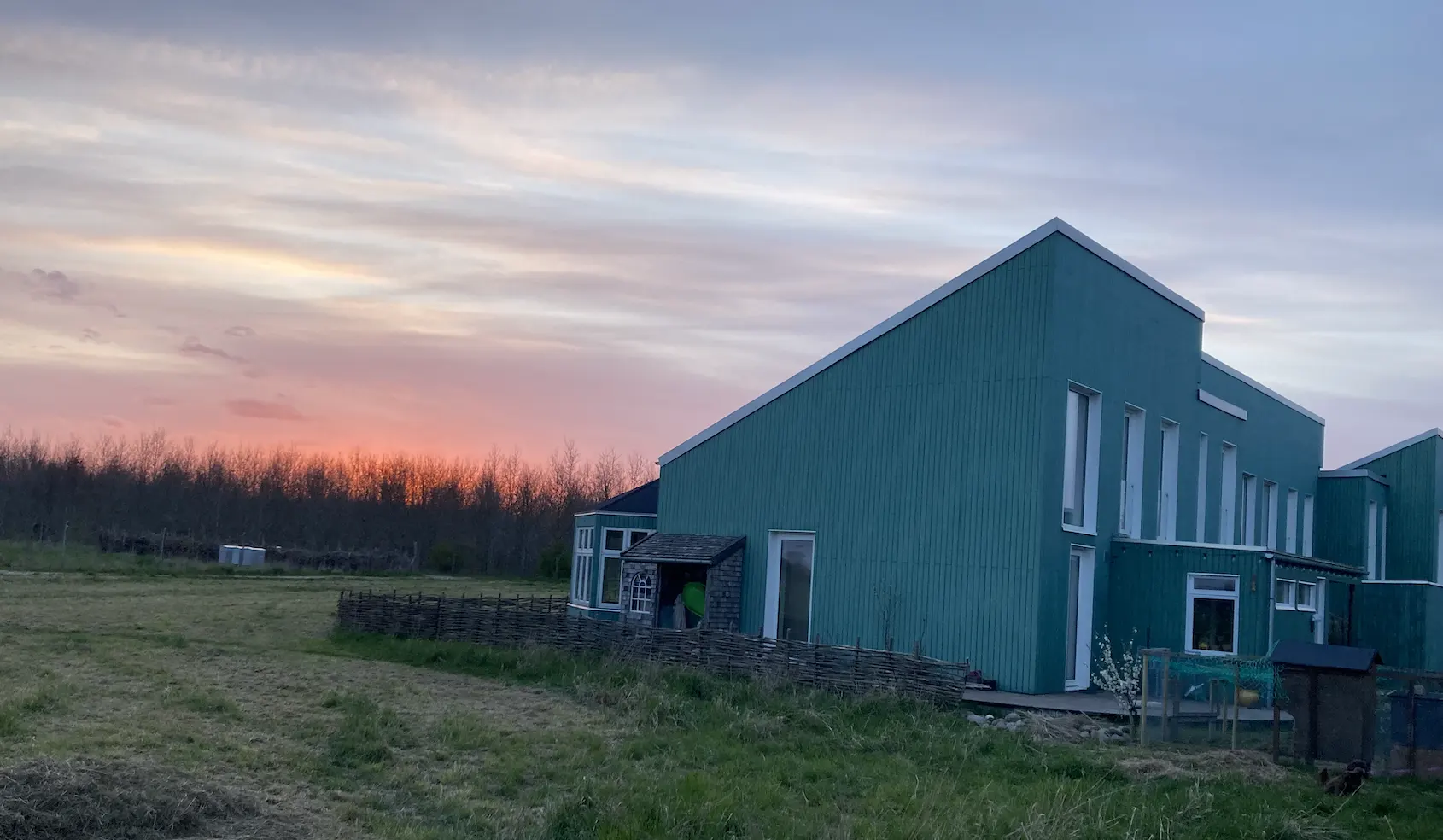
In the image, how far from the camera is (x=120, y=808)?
8.99 m

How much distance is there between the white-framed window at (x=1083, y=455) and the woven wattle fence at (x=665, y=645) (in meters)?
4.06

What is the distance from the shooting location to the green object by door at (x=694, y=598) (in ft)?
80.1

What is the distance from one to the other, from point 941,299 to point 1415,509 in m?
21.0

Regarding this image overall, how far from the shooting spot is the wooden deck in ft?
55.5

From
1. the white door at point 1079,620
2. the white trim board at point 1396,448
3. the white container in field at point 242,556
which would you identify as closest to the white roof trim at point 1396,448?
the white trim board at point 1396,448

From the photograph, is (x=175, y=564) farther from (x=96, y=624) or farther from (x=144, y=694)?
(x=144, y=694)

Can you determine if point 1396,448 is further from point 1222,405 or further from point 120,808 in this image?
point 120,808

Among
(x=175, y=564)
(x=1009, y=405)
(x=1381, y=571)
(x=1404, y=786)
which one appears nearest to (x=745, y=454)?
(x=1009, y=405)

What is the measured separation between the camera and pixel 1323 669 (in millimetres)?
12680

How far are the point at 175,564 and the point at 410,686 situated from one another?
3432cm

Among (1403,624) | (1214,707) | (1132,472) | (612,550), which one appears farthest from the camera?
(612,550)

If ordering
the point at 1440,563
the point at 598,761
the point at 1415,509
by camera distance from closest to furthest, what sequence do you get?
the point at 598,761 → the point at 1440,563 → the point at 1415,509

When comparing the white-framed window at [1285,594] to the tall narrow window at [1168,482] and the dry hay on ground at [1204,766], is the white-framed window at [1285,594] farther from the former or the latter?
the dry hay on ground at [1204,766]

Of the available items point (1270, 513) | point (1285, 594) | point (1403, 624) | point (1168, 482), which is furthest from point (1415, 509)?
point (1285, 594)
